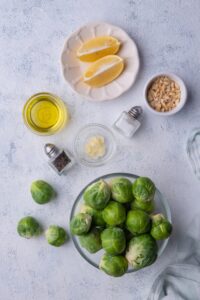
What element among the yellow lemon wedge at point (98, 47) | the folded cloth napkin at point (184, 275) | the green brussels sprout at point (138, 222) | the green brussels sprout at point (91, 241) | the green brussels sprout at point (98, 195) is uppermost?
the yellow lemon wedge at point (98, 47)

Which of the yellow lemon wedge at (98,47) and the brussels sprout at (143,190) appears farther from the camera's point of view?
the yellow lemon wedge at (98,47)

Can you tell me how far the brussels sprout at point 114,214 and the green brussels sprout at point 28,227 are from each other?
0.25m

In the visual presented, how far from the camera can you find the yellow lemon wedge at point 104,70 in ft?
4.38

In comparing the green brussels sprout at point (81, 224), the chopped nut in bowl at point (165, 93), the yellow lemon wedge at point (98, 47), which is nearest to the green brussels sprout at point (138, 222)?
the green brussels sprout at point (81, 224)

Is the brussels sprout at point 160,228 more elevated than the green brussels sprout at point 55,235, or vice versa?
the green brussels sprout at point 55,235

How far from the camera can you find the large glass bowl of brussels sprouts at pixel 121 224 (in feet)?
3.83

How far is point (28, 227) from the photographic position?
1.33 meters

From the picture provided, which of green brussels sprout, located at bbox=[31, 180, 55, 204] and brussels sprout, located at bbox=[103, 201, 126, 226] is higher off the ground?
green brussels sprout, located at bbox=[31, 180, 55, 204]

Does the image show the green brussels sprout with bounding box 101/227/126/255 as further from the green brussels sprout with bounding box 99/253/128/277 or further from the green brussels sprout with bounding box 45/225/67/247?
the green brussels sprout with bounding box 45/225/67/247

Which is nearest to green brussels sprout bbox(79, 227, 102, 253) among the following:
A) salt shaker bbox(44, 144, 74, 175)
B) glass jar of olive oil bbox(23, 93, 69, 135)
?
salt shaker bbox(44, 144, 74, 175)

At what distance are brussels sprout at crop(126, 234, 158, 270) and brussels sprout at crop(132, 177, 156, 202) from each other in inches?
3.9

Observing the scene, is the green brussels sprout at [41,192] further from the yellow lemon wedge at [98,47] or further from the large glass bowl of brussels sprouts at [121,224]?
the yellow lemon wedge at [98,47]

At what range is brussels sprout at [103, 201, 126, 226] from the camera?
1174 millimetres

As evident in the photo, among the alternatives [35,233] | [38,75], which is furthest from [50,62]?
[35,233]
